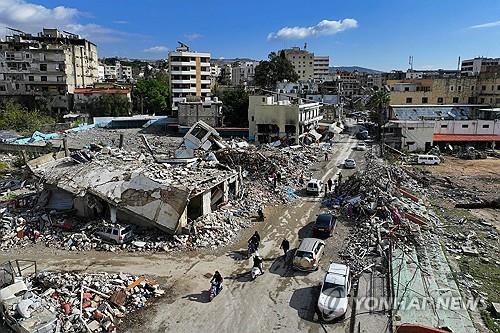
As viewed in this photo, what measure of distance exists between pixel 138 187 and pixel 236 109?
4364cm

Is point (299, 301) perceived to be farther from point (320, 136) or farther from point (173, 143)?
point (320, 136)

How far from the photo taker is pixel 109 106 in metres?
72.2

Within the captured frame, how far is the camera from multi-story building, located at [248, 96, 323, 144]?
49656 mm

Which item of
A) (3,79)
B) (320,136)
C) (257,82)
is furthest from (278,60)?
(3,79)

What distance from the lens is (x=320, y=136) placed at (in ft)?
187

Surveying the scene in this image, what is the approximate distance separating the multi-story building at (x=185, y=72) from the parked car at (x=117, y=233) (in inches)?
2297

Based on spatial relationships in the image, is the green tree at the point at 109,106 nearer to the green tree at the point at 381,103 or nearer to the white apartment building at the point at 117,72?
the green tree at the point at 381,103

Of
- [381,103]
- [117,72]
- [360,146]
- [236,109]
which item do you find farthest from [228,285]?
[117,72]

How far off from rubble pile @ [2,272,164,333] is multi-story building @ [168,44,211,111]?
206 ft

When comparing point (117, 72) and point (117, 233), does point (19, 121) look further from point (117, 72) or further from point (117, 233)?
point (117, 72)

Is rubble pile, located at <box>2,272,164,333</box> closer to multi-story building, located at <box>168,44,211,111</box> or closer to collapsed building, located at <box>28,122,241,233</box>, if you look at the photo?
collapsed building, located at <box>28,122,241,233</box>

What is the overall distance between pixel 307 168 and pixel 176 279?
2302 centimetres

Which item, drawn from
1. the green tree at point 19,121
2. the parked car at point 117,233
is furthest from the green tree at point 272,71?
the parked car at point 117,233

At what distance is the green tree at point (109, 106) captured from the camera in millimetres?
72062
